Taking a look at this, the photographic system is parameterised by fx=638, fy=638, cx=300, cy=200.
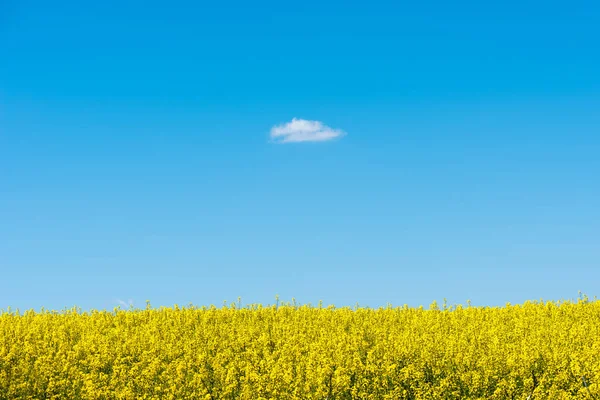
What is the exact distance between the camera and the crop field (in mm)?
10938

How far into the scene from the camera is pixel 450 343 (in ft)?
39.6

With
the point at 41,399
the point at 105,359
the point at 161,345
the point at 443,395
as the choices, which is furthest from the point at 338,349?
the point at 41,399

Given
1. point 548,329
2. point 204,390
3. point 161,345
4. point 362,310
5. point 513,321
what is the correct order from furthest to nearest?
point 362,310 < point 513,321 < point 548,329 < point 161,345 < point 204,390

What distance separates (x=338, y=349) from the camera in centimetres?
1196

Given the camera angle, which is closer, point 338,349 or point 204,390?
point 204,390

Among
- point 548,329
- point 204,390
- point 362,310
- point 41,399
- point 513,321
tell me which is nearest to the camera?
point 204,390

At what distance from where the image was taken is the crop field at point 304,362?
35.9ft

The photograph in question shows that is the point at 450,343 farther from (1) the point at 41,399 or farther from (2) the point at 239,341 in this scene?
(1) the point at 41,399

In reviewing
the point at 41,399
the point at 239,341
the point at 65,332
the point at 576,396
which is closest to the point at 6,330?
the point at 65,332

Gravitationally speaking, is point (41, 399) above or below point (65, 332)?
below

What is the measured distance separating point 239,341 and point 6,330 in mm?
6136

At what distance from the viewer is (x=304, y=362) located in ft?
37.4

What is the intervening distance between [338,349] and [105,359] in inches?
177

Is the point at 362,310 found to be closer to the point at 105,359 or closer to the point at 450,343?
the point at 450,343
